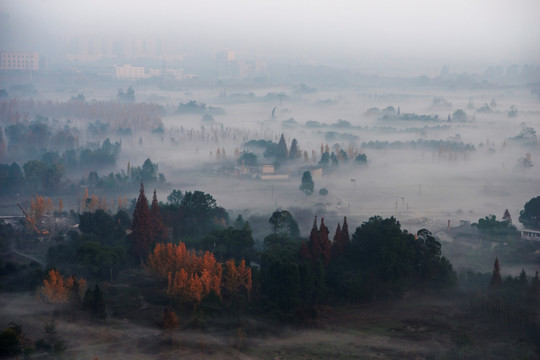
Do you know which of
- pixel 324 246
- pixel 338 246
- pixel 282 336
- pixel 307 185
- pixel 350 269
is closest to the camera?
pixel 282 336

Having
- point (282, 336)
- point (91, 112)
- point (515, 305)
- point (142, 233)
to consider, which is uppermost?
point (91, 112)

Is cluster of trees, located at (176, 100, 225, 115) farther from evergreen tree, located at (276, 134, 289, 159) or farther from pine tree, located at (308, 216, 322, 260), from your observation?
pine tree, located at (308, 216, 322, 260)

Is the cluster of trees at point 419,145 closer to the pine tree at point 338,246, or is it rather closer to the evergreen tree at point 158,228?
the pine tree at point 338,246

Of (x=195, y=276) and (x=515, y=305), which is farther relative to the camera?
(x=195, y=276)

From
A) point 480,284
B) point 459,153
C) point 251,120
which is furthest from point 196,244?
point 251,120

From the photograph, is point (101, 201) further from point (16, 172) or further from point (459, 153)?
point (459, 153)

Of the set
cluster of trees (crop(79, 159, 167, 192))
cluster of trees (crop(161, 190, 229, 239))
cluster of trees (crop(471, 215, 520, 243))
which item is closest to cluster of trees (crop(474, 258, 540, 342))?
cluster of trees (crop(471, 215, 520, 243))

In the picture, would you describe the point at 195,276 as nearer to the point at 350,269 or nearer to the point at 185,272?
the point at 185,272

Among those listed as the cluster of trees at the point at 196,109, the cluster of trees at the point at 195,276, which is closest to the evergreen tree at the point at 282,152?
the cluster of trees at the point at 195,276

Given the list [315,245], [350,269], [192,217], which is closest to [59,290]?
[315,245]
